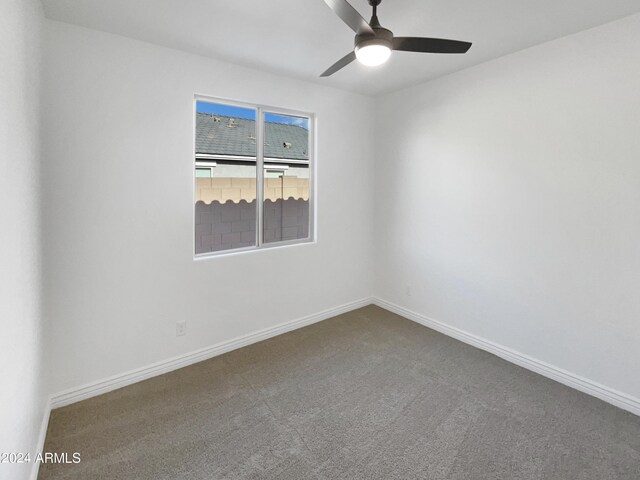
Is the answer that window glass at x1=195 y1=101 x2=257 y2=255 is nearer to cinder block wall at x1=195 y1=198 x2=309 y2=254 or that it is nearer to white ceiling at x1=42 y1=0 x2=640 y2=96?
cinder block wall at x1=195 y1=198 x2=309 y2=254

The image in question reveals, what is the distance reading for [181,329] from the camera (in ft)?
8.83

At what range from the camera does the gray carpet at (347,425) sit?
173cm

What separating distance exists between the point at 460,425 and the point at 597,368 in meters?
1.16

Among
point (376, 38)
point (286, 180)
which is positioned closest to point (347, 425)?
point (376, 38)

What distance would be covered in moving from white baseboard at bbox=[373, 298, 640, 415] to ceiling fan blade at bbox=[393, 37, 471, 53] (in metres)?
2.41

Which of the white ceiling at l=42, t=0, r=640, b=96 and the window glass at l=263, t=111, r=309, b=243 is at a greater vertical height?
the white ceiling at l=42, t=0, r=640, b=96

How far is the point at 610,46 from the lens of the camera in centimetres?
213

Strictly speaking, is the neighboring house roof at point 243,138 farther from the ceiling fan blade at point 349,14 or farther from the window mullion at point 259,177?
the ceiling fan blade at point 349,14

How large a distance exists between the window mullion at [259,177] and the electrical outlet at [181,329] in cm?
97

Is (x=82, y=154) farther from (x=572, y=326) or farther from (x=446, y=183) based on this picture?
(x=572, y=326)

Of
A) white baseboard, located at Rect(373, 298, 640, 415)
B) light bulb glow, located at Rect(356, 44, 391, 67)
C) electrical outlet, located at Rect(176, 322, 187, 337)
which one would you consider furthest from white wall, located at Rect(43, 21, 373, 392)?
white baseboard, located at Rect(373, 298, 640, 415)

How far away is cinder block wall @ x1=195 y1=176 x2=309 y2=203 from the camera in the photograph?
9.57 ft

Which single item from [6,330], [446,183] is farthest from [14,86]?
[446,183]

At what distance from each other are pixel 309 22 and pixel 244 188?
59.9 inches
